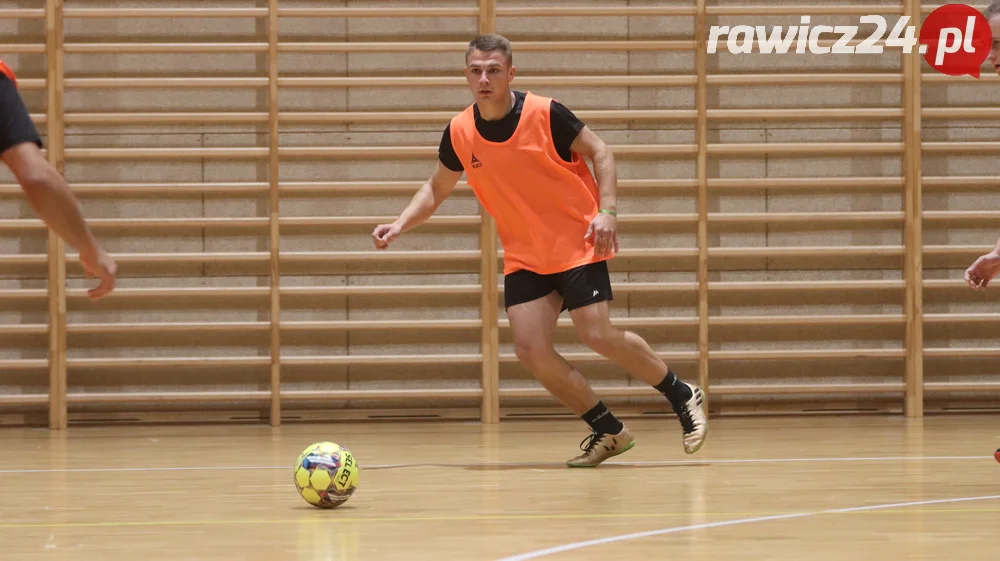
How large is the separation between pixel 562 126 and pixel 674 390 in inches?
43.2

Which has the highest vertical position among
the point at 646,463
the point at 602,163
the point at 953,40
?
the point at 953,40

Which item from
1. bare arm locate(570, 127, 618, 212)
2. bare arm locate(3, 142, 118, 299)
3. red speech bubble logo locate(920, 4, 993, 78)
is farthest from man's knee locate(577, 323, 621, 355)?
red speech bubble logo locate(920, 4, 993, 78)

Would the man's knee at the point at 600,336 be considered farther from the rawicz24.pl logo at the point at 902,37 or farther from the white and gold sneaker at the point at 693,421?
the rawicz24.pl logo at the point at 902,37

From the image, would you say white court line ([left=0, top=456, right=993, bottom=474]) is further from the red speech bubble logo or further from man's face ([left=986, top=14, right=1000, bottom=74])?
the red speech bubble logo

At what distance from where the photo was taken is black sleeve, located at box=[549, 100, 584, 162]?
466 centimetres

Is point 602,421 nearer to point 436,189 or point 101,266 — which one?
point 436,189

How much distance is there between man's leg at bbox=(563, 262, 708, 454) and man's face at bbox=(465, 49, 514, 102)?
0.74 m

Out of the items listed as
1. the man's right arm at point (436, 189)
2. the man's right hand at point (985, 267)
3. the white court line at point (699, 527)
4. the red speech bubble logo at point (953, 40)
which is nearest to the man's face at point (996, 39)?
the man's right hand at point (985, 267)

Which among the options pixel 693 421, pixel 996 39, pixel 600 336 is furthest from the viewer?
pixel 693 421

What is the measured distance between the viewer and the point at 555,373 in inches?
183

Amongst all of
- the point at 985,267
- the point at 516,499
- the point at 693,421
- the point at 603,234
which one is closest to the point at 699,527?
the point at 516,499

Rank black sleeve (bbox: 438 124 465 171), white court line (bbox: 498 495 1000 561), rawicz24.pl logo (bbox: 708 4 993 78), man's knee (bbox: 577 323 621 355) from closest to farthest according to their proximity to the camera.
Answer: white court line (bbox: 498 495 1000 561) < man's knee (bbox: 577 323 621 355) < black sleeve (bbox: 438 124 465 171) < rawicz24.pl logo (bbox: 708 4 993 78)

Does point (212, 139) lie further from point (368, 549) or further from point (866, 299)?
point (368, 549)

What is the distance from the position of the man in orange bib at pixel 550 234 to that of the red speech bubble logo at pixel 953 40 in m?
3.53
